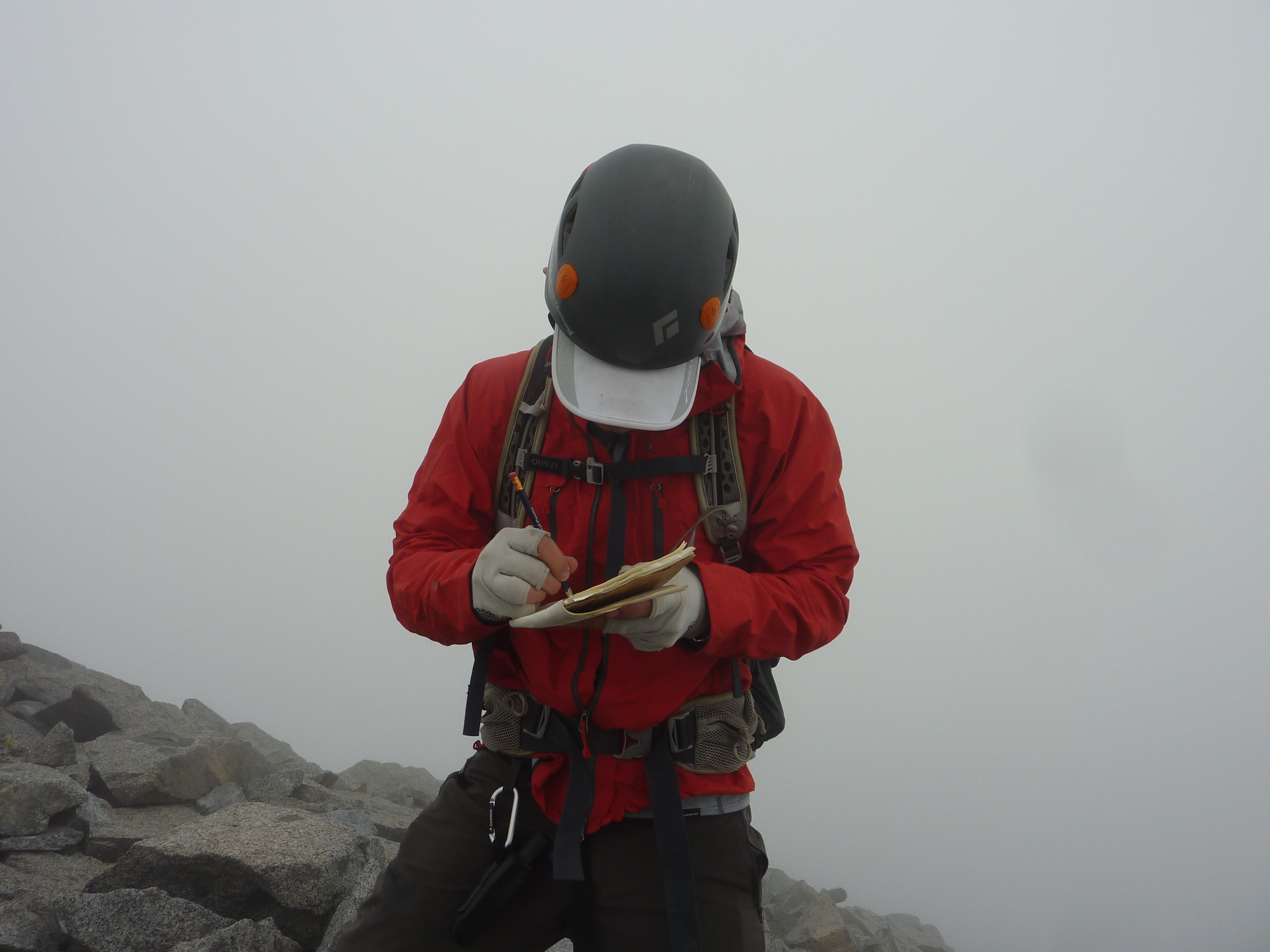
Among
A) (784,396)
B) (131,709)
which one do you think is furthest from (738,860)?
(131,709)

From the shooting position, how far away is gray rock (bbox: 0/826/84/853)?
5.54 m

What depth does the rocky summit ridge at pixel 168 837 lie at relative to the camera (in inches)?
173

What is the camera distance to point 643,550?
2.75 meters

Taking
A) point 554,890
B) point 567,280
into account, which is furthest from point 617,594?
point 554,890

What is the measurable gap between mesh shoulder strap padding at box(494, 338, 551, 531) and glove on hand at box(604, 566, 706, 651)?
61cm

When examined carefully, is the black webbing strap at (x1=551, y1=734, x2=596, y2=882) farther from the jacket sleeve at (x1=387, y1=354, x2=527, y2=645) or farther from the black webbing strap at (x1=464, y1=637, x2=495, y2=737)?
the jacket sleeve at (x1=387, y1=354, x2=527, y2=645)

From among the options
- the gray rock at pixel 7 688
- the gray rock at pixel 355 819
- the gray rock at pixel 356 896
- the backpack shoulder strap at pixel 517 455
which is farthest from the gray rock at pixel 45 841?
the backpack shoulder strap at pixel 517 455

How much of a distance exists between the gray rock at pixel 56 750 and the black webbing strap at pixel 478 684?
6905 mm

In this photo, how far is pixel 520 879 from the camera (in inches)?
104

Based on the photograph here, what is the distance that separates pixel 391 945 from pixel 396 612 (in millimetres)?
1019

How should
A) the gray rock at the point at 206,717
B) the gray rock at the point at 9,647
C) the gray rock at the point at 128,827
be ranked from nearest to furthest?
the gray rock at the point at 128,827
the gray rock at the point at 9,647
the gray rock at the point at 206,717

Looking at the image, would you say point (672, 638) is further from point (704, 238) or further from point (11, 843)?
point (11, 843)

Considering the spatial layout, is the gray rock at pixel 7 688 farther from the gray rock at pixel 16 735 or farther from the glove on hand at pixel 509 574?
the glove on hand at pixel 509 574

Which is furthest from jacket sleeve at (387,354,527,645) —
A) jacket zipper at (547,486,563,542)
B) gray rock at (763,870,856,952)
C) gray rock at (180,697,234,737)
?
gray rock at (180,697,234,737)
